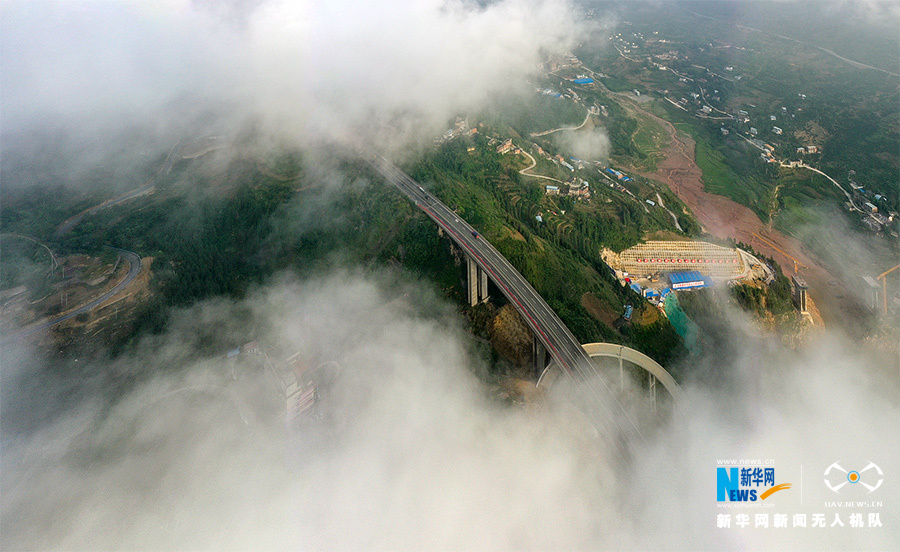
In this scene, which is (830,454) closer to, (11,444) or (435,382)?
(435,382)

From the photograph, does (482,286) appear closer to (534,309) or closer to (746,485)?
(534,309)

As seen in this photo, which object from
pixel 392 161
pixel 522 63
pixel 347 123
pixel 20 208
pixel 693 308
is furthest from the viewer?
pixel 522 63

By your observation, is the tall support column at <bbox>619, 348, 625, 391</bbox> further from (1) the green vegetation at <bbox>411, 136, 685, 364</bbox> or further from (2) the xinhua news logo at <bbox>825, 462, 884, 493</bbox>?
(2) the xinhua news logo at <bbox>825, 462, 884, 493</bbox>

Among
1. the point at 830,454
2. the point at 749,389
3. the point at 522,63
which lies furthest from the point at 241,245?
the point at 522,63

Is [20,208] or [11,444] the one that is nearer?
[11,444]

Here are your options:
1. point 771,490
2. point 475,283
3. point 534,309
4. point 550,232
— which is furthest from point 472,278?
point 771,490

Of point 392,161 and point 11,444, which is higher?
point 392,161

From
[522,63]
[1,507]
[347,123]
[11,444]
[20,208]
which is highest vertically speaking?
[522,63]
